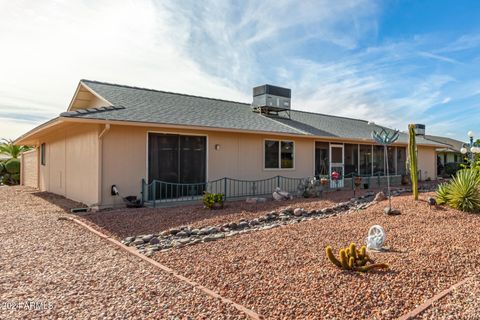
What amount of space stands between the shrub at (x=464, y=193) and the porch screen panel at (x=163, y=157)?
7763mm

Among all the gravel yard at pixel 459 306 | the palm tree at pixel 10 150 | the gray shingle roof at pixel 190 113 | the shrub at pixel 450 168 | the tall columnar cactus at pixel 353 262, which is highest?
the gray shingle roof at pixel 190 113

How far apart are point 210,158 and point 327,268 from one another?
24.8 ft

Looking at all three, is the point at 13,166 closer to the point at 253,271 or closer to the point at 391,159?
the point at 253,271

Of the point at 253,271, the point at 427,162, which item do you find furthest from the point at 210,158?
the point at 427,162

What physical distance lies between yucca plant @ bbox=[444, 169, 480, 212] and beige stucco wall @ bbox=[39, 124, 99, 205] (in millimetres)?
9573

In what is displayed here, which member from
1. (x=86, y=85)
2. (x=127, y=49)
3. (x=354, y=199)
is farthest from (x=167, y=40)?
(x=354, y=199)

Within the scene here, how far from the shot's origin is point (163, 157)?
Result: 34.0 feet

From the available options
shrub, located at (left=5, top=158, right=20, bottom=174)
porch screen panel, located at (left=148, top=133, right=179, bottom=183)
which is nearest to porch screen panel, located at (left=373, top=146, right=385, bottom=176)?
porch screen panel, located at (left=148, top=133, right=179, bottom=183)

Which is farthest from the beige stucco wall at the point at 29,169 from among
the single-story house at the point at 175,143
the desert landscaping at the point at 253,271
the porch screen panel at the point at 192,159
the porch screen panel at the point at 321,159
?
the porch screen panel at the point at 321,159

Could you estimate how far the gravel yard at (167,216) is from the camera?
23.0ft

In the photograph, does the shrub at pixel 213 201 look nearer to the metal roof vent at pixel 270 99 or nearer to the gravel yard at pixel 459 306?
the gravel yard at pixel 459 306

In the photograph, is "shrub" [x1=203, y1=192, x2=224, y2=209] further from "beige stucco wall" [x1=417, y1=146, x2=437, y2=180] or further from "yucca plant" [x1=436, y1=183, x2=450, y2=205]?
"beige stucco wall" [x1=417, y1=146, x2=437, y2=180]

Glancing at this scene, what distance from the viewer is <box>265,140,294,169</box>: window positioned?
1307cm

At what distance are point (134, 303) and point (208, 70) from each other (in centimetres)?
1251
